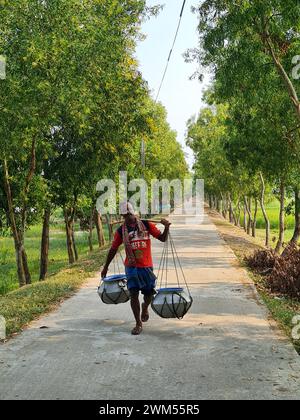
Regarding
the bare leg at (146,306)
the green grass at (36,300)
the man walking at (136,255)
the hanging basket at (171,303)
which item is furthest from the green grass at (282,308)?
the green grass at (36,300)

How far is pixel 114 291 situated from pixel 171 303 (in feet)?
3.64

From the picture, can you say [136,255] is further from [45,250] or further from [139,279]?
[45,250]

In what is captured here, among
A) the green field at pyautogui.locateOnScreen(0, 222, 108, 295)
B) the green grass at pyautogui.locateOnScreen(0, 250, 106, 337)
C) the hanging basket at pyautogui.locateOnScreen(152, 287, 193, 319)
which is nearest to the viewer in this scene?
the hanging basket at pyautogui.locateOnScreen(152, 287, 193, 319)

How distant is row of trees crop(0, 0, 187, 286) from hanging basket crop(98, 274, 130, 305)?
6.01 metres

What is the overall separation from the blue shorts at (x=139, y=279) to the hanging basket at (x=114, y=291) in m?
0.39

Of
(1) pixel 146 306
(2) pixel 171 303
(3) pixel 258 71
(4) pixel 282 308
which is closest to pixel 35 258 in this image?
(3) pixel 258 71

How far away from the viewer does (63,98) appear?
12.8m

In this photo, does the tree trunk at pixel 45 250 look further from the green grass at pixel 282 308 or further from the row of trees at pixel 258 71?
the green grass at pixel 282 308

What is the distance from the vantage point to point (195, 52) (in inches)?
538

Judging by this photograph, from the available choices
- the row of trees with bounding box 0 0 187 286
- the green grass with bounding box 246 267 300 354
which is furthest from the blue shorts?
the row of trees with bounding box 0 0 187 286

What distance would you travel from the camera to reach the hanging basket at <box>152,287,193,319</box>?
7031mm

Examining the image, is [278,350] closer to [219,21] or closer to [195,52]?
[219,21]

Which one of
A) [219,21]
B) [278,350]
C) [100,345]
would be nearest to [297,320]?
[278,350]

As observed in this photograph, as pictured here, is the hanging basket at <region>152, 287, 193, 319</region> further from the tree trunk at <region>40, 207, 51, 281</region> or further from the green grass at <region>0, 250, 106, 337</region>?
the tree trunk at <region>40, 207, 51, 281</region>
